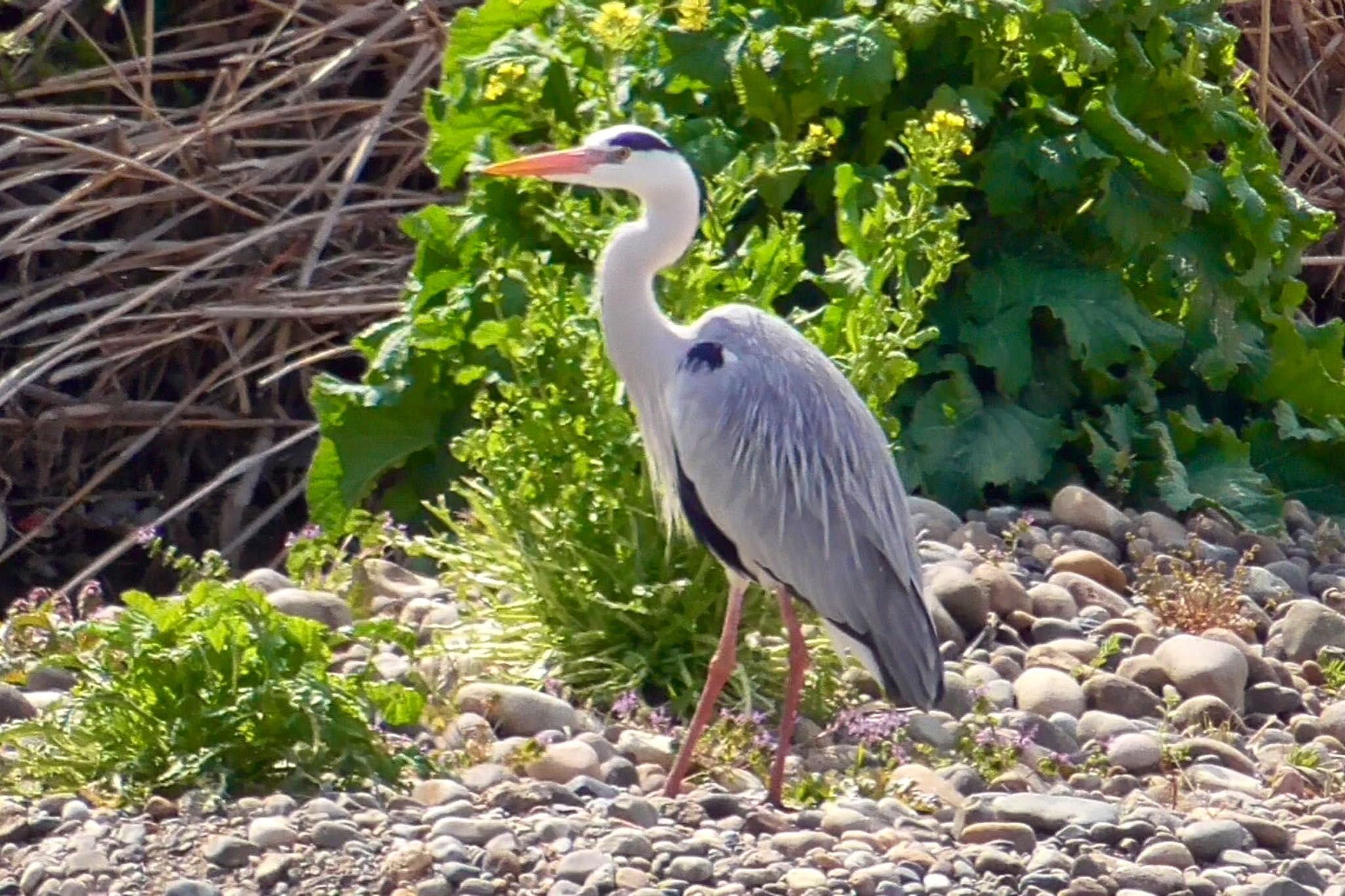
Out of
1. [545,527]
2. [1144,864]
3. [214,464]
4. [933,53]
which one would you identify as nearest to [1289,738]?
[1144,864]

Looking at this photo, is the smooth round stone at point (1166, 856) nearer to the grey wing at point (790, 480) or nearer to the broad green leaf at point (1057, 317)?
the grey wing at point (790, 480)

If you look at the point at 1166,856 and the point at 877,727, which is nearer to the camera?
the point at 1166,856

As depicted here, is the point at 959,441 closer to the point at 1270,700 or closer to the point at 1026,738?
the point at 1270,700

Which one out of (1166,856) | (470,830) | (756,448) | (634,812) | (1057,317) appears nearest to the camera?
(470,830)

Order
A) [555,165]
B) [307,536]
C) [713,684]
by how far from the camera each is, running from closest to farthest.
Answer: [713,684] → [555,165] → [307,536]

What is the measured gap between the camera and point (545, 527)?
200 inches

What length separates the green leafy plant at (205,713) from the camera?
4.09m

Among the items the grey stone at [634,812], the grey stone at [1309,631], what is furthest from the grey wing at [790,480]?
the grey stone at [1309,631]

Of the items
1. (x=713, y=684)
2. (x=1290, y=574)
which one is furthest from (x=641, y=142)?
(x=1290, y=574)

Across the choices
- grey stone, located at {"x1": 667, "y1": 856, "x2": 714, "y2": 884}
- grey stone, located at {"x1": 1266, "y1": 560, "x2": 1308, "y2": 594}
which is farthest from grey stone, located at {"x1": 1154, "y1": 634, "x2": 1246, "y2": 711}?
grey stone, located at {"x1": 667, "y1": 856, "x2": 714, "y2": 884}

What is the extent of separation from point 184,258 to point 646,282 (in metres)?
3.03

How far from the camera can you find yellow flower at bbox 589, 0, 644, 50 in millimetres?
5258

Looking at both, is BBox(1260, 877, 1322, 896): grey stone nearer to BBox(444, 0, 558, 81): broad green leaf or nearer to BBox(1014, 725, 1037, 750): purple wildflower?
BBox(1014, 725, 1037, 750): purple wildflower

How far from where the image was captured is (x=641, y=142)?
4738 millimetres
